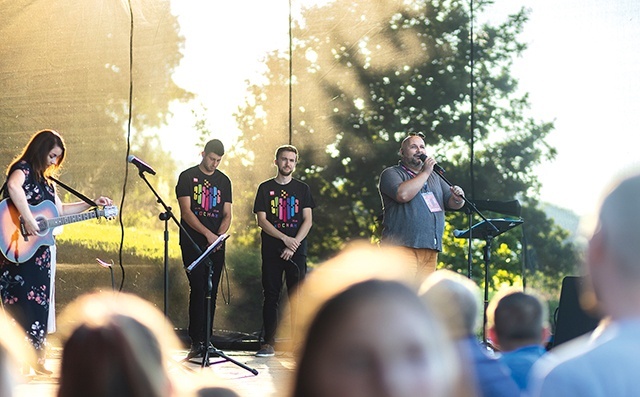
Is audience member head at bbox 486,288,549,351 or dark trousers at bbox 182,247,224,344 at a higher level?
audience member head at bbox 486,288,549,351

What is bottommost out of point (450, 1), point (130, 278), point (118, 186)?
point (130, 278)

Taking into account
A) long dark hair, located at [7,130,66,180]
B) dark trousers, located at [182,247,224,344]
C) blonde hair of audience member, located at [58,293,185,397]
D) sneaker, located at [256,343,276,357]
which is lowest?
sneaker, located at [256,343,276,357]

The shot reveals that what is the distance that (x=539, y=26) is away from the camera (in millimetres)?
8414

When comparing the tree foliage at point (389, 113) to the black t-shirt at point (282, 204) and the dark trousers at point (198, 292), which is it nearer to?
the black t-shirt at point (282, 204)

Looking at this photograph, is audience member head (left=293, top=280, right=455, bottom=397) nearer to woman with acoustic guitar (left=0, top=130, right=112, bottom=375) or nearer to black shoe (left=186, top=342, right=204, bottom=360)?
woman with acoustic guitar (left=0, top=130, right=112, bottom=375)

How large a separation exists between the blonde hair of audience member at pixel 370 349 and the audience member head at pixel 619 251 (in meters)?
0.37

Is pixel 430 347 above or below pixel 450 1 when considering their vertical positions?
below

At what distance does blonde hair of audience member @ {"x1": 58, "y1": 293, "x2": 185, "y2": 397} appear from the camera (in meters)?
0.81

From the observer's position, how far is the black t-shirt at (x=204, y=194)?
704 cm

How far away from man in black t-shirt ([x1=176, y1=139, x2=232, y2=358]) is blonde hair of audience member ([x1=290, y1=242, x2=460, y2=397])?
6.18 metres

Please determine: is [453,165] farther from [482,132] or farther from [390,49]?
[390,49]

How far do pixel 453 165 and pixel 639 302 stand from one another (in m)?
7.27

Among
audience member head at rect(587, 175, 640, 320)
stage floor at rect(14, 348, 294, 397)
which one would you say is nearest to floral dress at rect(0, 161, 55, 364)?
stage floor at rect(14, 348, 294, 397)

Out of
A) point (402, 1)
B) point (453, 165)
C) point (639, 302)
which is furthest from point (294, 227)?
point (639, 302)
